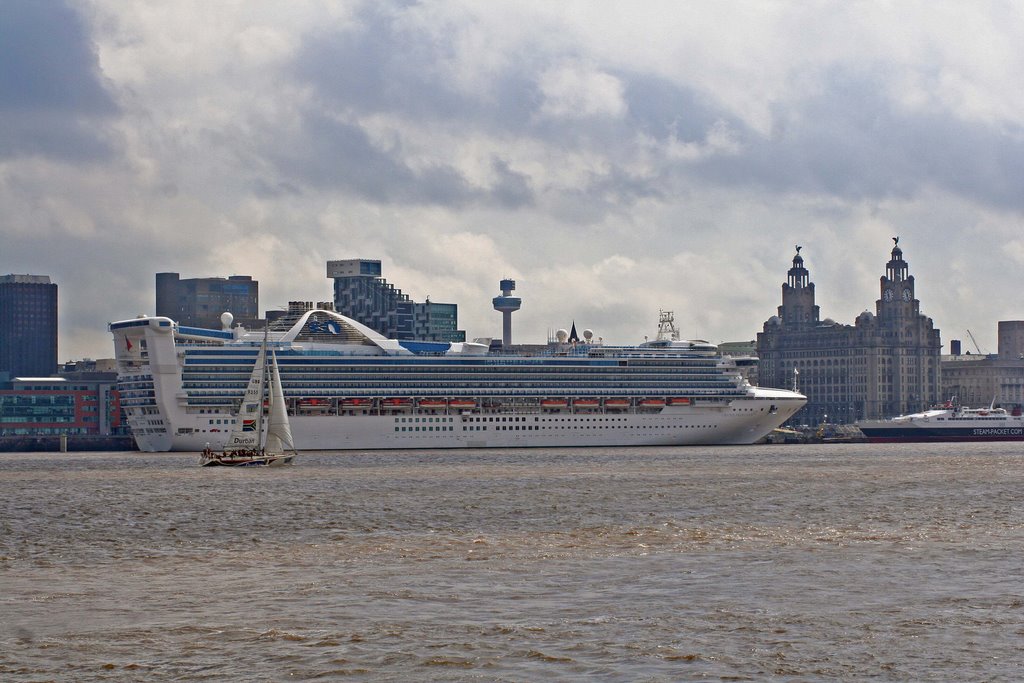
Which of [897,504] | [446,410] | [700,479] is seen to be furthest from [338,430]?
[897,504]

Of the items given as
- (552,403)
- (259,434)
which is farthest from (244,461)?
(552,403)

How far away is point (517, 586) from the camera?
39.8 m

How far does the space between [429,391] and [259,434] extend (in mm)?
43028

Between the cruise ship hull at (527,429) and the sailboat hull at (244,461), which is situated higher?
the cruise ship hull at (527,429)

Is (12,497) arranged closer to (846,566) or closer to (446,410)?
(846,566)

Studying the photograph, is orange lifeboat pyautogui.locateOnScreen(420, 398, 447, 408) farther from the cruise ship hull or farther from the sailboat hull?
the sailboat hull

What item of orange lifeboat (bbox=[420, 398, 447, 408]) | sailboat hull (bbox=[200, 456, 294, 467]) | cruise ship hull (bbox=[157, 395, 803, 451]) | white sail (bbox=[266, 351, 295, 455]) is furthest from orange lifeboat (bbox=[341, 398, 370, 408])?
sailboat hull (bbox=[200, 456, 294, 467])

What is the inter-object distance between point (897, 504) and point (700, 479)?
2565 cm

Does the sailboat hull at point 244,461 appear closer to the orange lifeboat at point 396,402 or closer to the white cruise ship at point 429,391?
the white cruise ship at point 429,391

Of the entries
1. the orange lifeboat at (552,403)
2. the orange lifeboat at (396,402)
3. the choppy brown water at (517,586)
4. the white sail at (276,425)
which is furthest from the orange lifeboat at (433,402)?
the choppy brown water at (517,586)

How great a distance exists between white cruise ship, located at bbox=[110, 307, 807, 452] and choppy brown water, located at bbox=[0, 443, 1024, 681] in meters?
74.8

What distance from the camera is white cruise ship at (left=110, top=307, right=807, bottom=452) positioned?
503ft

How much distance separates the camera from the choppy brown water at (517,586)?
30.1 metres

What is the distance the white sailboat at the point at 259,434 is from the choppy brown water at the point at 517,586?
3644cm
